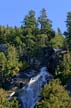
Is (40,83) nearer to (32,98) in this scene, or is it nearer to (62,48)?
(32,98)

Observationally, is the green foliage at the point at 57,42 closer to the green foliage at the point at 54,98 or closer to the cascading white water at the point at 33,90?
the cascading white water at the point at 33,90

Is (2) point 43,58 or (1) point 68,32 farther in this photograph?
(1) point 68,32

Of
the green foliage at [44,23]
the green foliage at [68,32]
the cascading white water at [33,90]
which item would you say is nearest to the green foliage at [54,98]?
the cascading white water at [33,90]

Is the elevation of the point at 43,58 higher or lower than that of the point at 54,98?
higher

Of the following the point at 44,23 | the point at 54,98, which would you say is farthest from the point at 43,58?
the point at 54,98

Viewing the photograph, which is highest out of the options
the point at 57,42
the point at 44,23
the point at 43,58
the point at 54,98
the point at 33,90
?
the point at 44,23

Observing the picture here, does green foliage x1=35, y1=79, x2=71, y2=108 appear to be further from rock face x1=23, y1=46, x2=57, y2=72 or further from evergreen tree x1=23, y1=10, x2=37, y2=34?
evergreen tree x1=23, y1=10, x2=37, y2=34

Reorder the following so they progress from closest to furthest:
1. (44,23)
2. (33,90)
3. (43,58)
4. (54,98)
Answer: (54,98)
(33,90)
(43,58)
(44,23)

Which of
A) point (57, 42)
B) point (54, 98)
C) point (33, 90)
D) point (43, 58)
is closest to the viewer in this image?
point (54, 98)

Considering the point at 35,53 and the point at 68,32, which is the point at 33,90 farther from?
the point at 68,32
